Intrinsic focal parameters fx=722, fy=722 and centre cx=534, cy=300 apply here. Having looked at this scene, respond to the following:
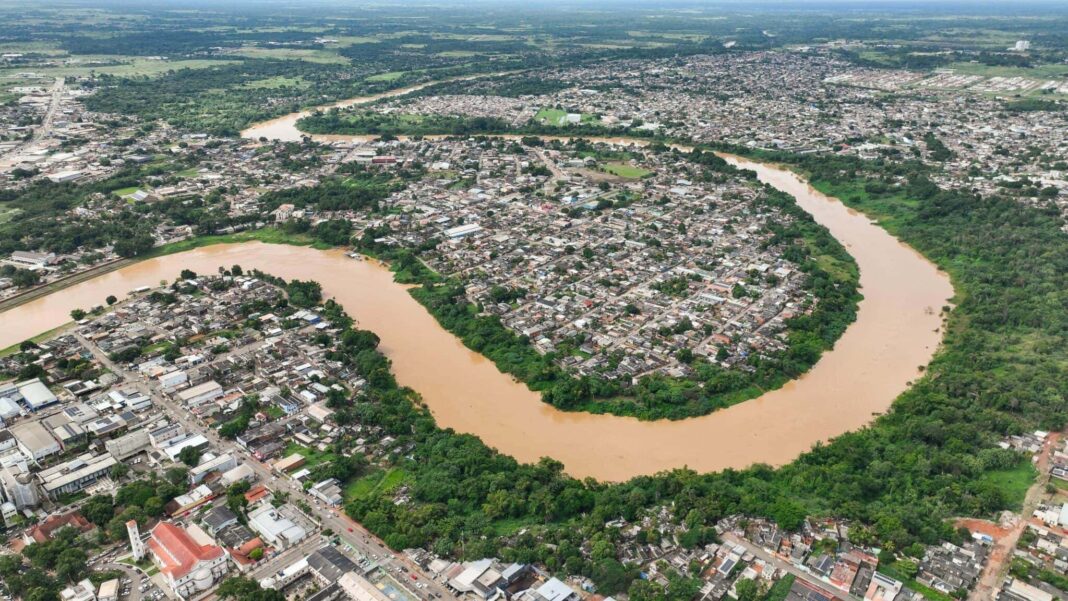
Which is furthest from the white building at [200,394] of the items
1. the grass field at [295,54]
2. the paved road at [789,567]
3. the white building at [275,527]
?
the grass field at [295,54]

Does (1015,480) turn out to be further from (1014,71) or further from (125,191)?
(1014,71)

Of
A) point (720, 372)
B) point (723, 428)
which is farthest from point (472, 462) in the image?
point (720, 372)

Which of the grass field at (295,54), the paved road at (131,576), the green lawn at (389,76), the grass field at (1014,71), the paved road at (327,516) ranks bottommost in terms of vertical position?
the paved road at (131,576)

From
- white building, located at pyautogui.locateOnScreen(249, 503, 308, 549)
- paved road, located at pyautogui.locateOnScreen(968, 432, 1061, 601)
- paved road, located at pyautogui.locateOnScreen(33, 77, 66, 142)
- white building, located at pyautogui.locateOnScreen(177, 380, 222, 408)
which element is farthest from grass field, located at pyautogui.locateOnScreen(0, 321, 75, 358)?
paved road, located at pyautogui.locateOnScreen(33, 77, 66, 142)

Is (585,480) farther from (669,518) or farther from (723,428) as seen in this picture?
(723,428)

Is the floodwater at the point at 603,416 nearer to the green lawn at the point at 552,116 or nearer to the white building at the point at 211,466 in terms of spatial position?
the white building at the point at 211,466

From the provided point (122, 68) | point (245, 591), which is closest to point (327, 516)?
point (245, 591)
